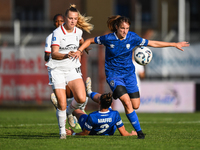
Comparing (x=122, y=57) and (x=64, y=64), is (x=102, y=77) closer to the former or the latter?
(x=122, y=57)

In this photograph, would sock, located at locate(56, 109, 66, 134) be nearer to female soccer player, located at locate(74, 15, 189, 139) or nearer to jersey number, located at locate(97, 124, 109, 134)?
jersey number, located at locate(97, 124, 109, 134)

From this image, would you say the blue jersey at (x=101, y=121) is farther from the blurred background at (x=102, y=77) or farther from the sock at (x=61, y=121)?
the blurred background at (x=102, y=77)

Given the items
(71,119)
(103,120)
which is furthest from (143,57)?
(71,119)

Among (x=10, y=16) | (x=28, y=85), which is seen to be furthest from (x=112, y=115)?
(x=10, y=16)

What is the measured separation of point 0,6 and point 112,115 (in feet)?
93.7

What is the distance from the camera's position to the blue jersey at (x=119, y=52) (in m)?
7.58

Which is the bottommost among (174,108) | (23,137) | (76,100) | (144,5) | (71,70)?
(174,108)

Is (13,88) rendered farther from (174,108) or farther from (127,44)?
(127,44)

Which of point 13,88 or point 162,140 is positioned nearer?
point 162,140

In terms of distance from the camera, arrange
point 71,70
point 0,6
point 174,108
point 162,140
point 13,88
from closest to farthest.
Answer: point 162,140 < point 71,70 < point 174,108 < point 13,88 < point 0,6

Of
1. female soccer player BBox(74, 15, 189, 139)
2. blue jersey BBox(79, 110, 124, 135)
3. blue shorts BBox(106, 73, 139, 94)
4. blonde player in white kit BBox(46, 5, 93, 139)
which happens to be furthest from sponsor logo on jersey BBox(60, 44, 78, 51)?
blue jersey BBox(79, 110, 124, 135)

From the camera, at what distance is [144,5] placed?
1420 inches

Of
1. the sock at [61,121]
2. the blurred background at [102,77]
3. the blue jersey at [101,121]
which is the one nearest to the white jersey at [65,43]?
the sock at [61,121]

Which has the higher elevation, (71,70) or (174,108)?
(71,70)
